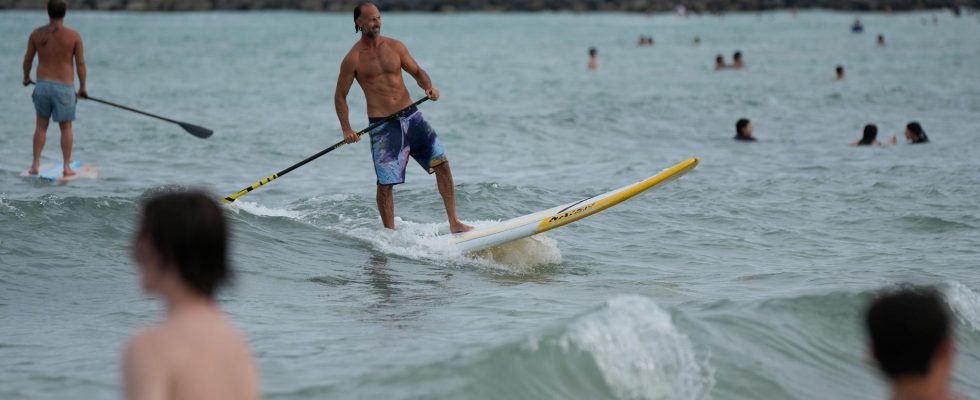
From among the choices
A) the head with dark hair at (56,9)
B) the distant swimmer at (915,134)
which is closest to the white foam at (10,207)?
the head with dark hair at (56,9)

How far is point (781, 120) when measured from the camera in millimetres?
22188

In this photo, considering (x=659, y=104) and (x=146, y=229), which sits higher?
(x=146, y=229)

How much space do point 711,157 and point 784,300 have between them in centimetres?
965

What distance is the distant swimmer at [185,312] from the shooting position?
260 centimetres

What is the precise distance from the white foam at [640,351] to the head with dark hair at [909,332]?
8.34 ft

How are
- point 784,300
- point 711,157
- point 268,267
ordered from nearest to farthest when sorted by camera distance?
1. point 784,300
2. point 268,267
3. point 711,157

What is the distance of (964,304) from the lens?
6.99 meters

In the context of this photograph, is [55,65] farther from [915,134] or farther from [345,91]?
[915,134]

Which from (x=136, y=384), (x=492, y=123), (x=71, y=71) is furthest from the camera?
(x=492, y=123)

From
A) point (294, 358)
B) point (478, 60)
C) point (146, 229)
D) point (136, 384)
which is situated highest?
point (146, 229)

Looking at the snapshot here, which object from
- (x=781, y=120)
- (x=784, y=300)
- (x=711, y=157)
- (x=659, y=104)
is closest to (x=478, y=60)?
(x=659, y=104)

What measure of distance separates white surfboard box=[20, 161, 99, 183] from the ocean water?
296 millimetres

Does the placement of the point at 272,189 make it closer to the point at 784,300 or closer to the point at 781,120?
the point at 784,300

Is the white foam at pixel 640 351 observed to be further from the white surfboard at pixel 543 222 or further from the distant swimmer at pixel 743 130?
the distant swimmer at pixel 743 130
